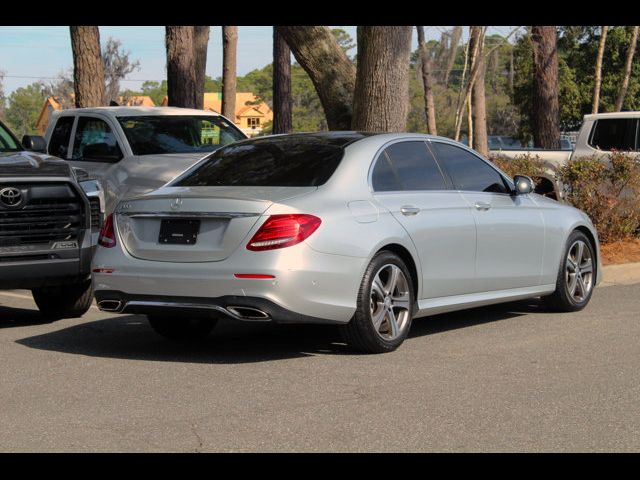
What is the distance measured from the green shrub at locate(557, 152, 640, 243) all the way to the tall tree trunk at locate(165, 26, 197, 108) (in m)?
10.6

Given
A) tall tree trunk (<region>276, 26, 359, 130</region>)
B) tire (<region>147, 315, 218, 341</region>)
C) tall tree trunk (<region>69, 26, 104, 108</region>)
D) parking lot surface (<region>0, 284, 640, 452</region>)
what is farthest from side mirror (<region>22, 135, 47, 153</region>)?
tall tree trunk (<region>69, 26, 104, 108</region>)

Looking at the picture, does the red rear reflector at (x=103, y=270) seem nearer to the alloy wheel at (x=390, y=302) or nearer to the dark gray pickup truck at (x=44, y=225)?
the dark gray pickup truck at (x=44, y=225)

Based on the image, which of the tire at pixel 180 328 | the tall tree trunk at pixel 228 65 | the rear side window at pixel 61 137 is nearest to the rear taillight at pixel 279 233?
the tire at pixel 180 328

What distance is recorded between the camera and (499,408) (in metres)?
6.54

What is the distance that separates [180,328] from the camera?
9078 mm

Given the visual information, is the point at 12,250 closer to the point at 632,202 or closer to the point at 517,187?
the point at 517,187

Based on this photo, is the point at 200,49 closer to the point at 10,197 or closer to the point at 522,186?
the point at 10,197

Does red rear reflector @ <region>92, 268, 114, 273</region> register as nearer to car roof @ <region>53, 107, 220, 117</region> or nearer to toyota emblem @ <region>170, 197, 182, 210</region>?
toyota emblem @ <region>170, 197, 182, 210</region>

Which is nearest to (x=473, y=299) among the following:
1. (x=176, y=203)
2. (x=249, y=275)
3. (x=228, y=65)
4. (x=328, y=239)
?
(x=328, y=239)

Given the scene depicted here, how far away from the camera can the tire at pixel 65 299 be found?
10.3 metres

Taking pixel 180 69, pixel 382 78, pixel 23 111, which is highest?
pixel 382 78

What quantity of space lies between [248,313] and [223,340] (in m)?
1.52
